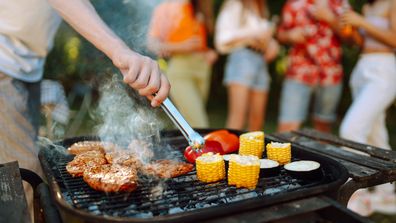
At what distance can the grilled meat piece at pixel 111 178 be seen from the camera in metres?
1.85

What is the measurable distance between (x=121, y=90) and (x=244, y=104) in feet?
9.25

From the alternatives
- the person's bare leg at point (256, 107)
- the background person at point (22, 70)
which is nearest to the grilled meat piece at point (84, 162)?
the background person at point (22, 70)

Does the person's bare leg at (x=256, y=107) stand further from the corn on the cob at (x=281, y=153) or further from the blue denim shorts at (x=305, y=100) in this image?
the corn on the cob at (x=281, y=153)

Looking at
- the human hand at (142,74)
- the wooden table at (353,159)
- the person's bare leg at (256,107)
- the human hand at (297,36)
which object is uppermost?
the human hand at (297,36)

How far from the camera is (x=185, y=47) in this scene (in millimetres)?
5523

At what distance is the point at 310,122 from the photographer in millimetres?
8828

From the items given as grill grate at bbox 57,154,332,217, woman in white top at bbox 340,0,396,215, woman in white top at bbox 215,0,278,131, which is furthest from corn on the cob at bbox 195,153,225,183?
woman in white top at bbox 215,0,278,131

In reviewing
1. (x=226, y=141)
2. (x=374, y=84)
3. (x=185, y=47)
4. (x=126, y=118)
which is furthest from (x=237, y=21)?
(x=226, y=141)

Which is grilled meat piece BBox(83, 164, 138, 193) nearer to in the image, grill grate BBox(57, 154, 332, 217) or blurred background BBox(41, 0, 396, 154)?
grill grate BBox(57, 154, 332, 217)

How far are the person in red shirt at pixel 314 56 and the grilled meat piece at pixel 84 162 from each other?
3178mm

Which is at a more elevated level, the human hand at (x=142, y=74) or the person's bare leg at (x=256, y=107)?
the human hand at (x=142, y=74)

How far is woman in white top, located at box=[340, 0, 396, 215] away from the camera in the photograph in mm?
4184

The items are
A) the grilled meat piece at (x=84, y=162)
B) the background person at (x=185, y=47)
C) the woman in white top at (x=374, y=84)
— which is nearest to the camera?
the grilled meat piece at (x=84, y=162)

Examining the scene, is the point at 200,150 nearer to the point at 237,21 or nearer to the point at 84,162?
the point at 84,162
